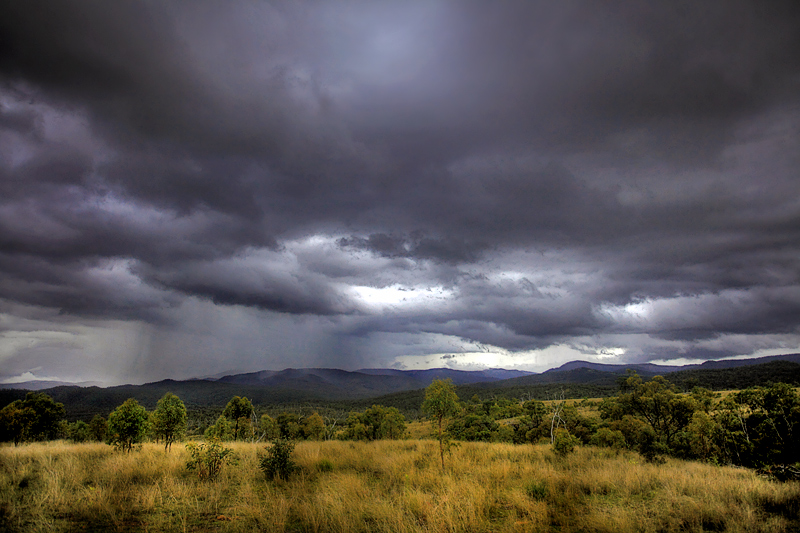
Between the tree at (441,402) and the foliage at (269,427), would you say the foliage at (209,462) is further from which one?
the foliage at (269,427)

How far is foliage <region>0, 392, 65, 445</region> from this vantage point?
88.5ft

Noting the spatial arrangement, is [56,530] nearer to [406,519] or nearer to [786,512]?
[406,519]

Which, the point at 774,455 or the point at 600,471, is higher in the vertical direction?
the point at 600,471

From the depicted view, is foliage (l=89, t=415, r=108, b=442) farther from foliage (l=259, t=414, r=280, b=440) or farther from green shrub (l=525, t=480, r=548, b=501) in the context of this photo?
green shrub (l=525, t=480, r=548, b=501)

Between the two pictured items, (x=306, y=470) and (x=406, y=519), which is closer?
(x=406, y=519)

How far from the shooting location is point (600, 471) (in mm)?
12133

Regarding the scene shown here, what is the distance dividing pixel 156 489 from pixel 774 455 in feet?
91.5

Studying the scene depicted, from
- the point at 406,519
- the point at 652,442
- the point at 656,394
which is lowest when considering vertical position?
the point at 652,442

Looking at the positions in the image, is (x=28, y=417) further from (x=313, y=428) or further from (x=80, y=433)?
(x=313, y=428)

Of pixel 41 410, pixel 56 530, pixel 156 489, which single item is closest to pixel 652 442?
pixel 156 489

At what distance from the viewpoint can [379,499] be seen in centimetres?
824

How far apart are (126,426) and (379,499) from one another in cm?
1354

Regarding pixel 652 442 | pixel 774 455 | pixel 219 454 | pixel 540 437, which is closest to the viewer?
pixel 219 454

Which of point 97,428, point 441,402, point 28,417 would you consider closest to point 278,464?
point 441,402
